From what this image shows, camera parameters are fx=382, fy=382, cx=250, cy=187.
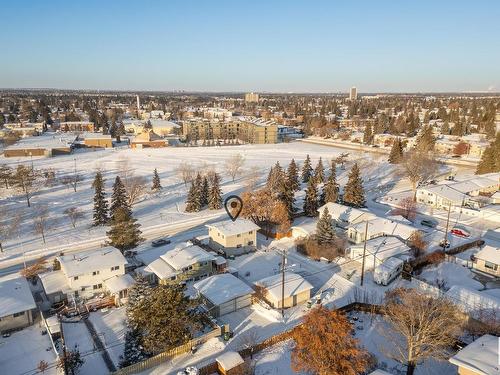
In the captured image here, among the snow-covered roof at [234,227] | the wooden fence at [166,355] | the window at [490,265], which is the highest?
the snow-covered roof at [234,227]

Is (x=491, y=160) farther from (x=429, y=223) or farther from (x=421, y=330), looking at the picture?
(x=421, y=330)

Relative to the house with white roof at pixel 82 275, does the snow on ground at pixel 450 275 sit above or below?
below

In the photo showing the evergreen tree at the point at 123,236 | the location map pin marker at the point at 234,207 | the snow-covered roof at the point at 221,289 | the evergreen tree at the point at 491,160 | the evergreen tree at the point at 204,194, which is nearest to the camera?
the snow-covered roof at the point at 221,289

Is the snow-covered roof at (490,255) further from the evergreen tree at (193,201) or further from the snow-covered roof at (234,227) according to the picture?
the evergreen tree at (193,201)

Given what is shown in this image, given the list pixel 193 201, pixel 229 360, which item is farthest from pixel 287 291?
pixel 193 201

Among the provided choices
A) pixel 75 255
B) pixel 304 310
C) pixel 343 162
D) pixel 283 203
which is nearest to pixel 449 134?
pixel 343 162

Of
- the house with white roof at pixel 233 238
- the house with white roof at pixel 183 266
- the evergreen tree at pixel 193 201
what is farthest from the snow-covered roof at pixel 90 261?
the evergreen tree at pixel 193 201
